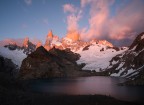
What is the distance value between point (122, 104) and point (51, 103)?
65.3 ft

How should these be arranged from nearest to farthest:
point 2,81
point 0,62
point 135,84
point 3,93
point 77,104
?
point 77,104 → point 3,93 → point 2,81 → point 135,84 → point 0,62

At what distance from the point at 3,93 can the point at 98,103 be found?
32.0 meters

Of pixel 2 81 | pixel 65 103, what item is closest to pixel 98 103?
pixel 65 103

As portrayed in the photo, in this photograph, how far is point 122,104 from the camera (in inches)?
2440

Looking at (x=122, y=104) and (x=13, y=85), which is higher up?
(x=13, y=85)

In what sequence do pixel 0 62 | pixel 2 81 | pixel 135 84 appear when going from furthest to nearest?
pixel 0 62 < pixel 135 84 < pixel 2 81

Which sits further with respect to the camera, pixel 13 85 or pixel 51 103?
pixel 13 85

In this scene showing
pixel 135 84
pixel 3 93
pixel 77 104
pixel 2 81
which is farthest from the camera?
pixel 135 84

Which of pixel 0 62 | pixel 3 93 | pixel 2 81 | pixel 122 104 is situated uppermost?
pixel 0 62

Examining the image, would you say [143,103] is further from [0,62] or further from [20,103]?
[0,62]

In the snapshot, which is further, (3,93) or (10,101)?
(3,93)

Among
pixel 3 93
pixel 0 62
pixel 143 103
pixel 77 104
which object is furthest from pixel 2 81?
pixel 0 62

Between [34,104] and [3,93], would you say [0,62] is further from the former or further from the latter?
[34,104]

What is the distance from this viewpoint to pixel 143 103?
6494 centimetres
